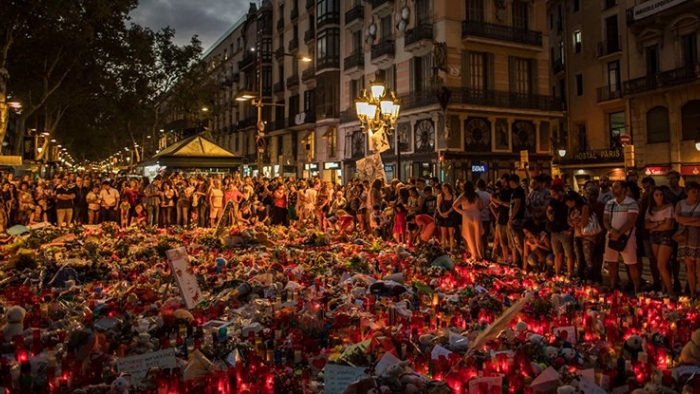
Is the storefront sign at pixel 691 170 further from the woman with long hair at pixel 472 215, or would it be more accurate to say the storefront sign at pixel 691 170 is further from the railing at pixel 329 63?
the railing at pixel 329 63

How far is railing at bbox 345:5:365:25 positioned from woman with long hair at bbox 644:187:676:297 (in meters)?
31.8

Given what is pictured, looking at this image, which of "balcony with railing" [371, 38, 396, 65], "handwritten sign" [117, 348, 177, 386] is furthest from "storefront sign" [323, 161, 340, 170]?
"handwritten sign" [117, 348, 177, 386]

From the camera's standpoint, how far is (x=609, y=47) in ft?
111

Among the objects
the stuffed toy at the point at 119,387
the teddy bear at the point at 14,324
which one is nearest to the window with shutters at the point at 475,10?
the teddy bear at the point at 14,324

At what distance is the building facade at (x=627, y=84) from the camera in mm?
28328

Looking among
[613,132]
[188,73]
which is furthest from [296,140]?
[613,132]

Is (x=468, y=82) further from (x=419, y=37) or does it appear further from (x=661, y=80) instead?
(x=661, y=80)

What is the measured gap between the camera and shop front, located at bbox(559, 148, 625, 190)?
33569mm

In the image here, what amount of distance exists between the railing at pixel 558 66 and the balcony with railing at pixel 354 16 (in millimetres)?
A: 15131

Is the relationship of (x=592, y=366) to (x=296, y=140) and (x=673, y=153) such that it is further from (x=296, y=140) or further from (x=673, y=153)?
(x=296, y=140)

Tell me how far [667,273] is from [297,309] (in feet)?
19.4

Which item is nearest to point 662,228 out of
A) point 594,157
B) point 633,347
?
point 633,347

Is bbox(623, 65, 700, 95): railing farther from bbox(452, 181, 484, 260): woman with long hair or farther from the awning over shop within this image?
the awning over shop

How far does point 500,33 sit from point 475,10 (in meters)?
2.04
